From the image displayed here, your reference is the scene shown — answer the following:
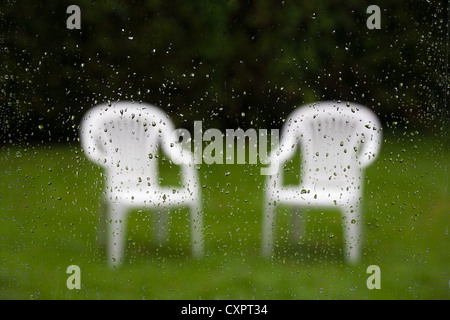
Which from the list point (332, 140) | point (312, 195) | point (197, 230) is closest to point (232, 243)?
point (197, 230)

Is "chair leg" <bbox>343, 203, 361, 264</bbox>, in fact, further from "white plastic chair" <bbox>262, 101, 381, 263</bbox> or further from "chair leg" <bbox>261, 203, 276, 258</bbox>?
"chair leg" <bbox>261, 203, 276, 258</bbox>

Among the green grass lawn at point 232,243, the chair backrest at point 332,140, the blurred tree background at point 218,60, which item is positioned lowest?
the green grass lawn at point 232,243

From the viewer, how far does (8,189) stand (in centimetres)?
136

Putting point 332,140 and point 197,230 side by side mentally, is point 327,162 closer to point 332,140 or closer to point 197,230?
point 332,140

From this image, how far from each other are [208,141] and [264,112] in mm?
165

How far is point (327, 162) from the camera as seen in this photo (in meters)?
1.37

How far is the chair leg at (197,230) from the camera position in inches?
52.9

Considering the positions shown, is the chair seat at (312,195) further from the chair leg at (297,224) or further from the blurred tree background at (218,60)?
the blurred tree background at (218,60)

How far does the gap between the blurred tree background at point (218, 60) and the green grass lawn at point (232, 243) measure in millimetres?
125

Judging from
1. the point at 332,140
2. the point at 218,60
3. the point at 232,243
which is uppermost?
the point at 218,60

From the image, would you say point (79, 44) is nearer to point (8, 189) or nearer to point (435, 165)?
point (8, 189)

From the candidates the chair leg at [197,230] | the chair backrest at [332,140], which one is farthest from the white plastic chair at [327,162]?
the chair leg at [197,230]

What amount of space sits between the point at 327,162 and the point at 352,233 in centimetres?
20

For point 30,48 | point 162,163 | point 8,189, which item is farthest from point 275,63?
point 8,189
